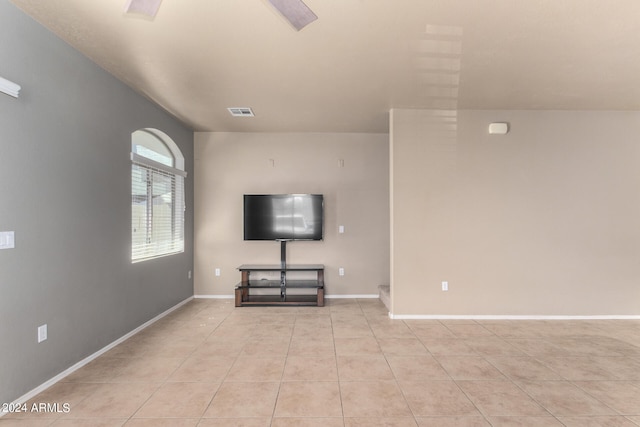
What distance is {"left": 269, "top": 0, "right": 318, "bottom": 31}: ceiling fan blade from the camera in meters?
1.88

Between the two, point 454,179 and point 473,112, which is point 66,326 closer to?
point 454,179

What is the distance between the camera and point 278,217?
507cm

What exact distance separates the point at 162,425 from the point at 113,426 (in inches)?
11.7

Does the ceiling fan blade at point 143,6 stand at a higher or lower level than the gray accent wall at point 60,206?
higher

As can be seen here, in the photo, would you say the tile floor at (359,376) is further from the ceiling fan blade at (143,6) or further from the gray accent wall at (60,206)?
the ceiling fan blade at (143,6)

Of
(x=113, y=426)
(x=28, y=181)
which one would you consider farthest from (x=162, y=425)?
(x=28, y=181)

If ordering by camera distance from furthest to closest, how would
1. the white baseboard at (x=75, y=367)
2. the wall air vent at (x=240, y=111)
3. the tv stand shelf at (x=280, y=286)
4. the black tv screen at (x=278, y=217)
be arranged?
the black tv screen at (x=278, y=217) → the tv stand shelf at (x=280, y=286) → the wall air vent at (x=240, y=111) → the white baseboard at (x=75, y=367)

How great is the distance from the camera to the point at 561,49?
2.67 meters

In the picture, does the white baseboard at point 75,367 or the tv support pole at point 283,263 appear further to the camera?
the tv support pole at point 283,263

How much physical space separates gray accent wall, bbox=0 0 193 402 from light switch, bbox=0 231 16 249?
0.03 m

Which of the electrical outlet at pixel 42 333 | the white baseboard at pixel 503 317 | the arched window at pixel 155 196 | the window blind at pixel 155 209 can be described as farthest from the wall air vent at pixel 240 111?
the white baseboard at pixel 503 317

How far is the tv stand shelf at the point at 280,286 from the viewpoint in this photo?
4.83 metres

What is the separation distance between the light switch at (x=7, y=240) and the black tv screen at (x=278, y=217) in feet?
9.89

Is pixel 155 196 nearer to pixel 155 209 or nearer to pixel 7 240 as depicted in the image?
pixel 155 209
